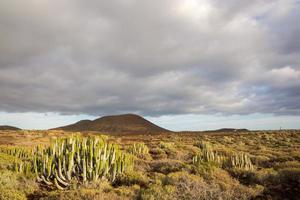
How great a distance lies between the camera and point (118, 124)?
7950 centimetres

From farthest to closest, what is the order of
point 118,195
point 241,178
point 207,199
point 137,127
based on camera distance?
point 137,127, point 241,178, point 118,195, point 207,199

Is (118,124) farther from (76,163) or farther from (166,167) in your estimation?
(76,163)

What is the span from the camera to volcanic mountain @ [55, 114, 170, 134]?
75.9 meters

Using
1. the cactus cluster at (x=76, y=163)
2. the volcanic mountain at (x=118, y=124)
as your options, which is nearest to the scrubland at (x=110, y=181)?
the cactus cluster at (x=76, y=163)

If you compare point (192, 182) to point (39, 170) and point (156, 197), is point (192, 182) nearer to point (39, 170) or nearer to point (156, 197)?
point (156, 197)

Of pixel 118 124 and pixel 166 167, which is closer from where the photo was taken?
pixel 166 167

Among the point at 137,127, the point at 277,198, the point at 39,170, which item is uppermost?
the point at 137,127

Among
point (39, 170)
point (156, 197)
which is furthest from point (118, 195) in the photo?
point (39, 170)

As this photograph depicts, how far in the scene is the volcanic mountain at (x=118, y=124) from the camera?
75.9 meters

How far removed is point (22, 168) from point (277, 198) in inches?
339

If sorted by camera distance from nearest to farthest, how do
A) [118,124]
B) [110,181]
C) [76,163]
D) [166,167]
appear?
[76,163]
[110,181]
[166,167]
[118,124]

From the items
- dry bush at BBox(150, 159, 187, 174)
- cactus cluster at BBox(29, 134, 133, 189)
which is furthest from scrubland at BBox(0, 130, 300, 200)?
dry bush at BBox(150, 159, 187, 174)

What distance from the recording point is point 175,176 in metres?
9.85

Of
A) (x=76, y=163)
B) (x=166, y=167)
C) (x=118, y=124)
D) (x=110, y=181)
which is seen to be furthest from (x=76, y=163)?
(x=118, y=124)
